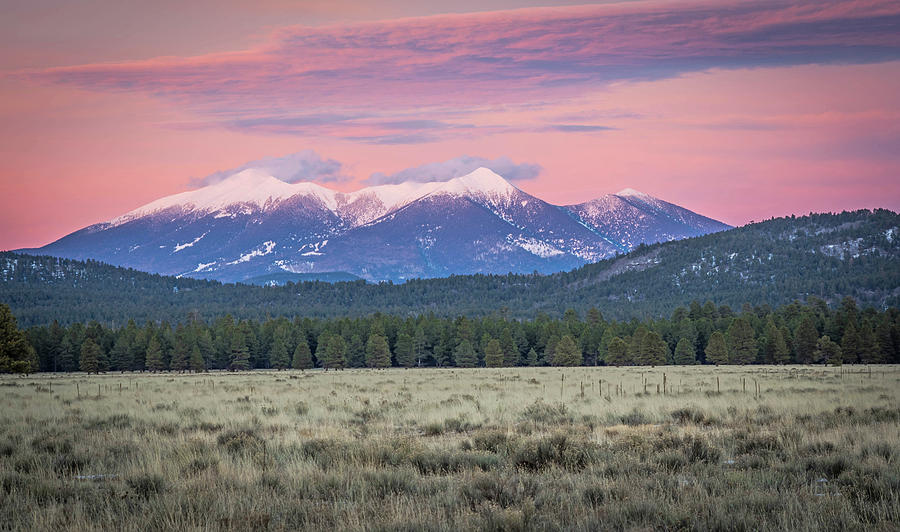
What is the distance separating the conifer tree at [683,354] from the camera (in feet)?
317

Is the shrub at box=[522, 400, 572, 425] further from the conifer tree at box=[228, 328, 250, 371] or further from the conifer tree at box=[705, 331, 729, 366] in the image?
the conifer tree at box=[228, 328, 250, 371]

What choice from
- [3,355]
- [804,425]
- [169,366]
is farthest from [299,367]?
[804,425]

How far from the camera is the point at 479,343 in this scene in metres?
115

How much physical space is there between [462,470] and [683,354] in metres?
90.4

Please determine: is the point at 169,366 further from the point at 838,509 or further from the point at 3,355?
the point at 838,509

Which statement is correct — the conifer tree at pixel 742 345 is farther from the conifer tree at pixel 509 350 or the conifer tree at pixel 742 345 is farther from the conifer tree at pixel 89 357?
the conifer tree at pixel 89 357

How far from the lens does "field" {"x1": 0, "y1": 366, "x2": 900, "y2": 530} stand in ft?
29.6

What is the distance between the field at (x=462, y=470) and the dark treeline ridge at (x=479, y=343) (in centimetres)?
7474

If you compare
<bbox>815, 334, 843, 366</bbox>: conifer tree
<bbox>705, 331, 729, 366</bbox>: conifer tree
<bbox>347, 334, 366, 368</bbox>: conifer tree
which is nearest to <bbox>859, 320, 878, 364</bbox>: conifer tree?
<bbox>815, 334, 843, 366</bbox>: conifer tree

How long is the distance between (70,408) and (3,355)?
43174 millimetres

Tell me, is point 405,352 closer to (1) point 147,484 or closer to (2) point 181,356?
(2) point 181,356

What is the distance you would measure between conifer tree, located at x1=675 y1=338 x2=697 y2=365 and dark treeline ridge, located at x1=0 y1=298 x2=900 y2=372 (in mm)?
178

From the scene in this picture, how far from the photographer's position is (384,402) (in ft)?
87.7

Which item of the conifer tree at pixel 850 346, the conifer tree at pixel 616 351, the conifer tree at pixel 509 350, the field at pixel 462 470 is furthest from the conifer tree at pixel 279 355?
the field at pixel 462 470
